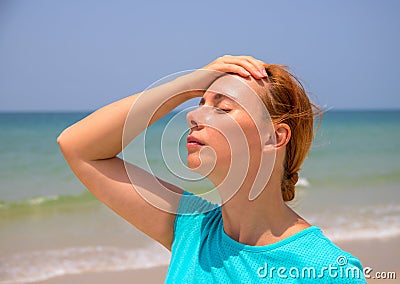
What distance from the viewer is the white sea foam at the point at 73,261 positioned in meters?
5.63

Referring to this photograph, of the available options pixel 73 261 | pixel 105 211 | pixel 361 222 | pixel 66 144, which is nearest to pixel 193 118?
pixel 66 144

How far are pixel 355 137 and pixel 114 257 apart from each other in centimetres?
2184

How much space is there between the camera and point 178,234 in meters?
1.95

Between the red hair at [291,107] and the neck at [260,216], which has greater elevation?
the red hair at [291,107]

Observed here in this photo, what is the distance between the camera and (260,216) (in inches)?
71.0

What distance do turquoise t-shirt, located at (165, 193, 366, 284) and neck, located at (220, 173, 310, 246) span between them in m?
0.04

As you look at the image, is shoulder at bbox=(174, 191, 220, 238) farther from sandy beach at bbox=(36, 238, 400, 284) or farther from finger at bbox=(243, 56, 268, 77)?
sandy beach at bbox=(36, 238, 400, 284)

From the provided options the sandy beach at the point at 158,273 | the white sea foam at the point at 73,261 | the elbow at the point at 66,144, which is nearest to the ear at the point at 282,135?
the elbow at the point at 66,144

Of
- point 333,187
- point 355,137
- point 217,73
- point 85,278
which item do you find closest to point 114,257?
point 85,278

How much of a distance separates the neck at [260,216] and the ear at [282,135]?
0.12 meters

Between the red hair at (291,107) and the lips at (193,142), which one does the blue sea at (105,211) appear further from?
the red hair at (291,107)

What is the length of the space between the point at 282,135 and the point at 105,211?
6883mm

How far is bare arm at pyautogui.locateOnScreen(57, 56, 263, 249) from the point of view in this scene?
193cm

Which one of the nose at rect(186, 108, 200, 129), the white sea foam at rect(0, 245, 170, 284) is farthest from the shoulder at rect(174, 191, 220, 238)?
the white sea foam at rect(0, 245, 170, 284)
